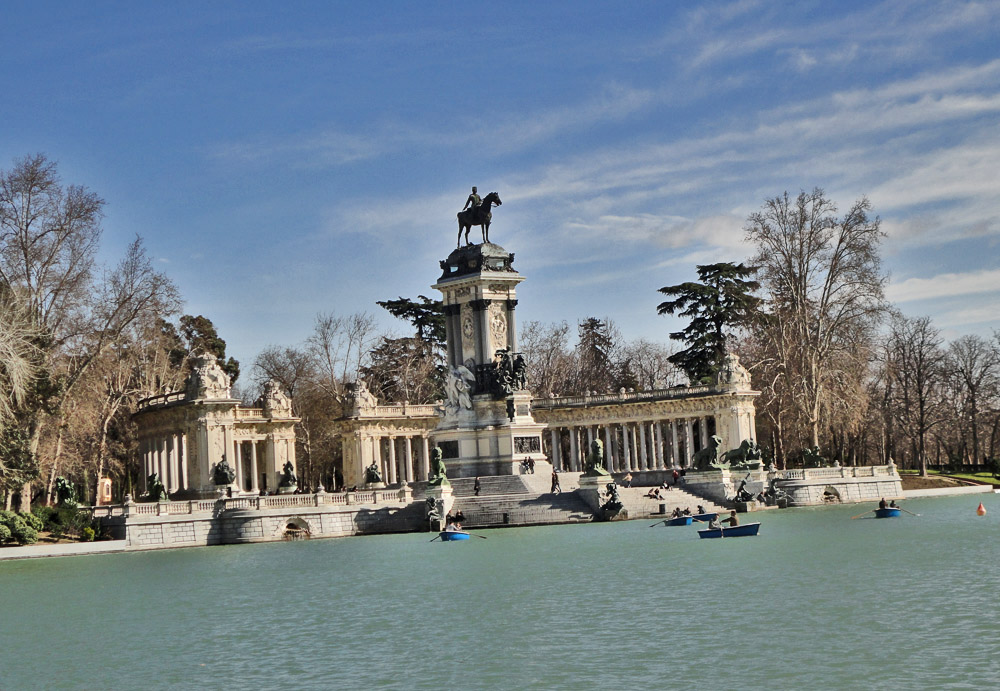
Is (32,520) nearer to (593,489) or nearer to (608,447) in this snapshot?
(593,489)

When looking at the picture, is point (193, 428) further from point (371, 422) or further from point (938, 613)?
point (938, 613)

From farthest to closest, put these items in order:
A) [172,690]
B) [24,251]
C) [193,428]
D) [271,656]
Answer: [193,428]
[24,251]
[271,656]
[172,690]

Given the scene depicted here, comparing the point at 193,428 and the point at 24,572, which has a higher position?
the point at 193,428

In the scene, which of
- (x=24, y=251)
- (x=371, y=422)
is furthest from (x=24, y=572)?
(x=371, y=422)

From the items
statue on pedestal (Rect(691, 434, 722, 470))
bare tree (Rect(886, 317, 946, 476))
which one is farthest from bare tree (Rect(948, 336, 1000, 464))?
statue on pedestal (Rect(691, 434, 722, 470))

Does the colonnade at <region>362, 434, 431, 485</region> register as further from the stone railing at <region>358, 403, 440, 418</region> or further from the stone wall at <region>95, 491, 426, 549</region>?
the stone wall at <region>95, 491, 426, 549</region>

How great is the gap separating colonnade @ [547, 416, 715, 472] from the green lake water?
112 ft

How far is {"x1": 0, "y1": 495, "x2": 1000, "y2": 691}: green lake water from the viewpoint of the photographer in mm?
19672

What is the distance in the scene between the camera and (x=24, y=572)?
133 ft

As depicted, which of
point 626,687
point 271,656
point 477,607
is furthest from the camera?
point 477,607

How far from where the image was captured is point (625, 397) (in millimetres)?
77438

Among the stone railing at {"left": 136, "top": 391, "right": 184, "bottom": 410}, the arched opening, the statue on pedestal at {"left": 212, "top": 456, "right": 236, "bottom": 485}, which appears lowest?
the arched opening

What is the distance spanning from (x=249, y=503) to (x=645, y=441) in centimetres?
3145

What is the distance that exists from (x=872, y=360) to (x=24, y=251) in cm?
5150
